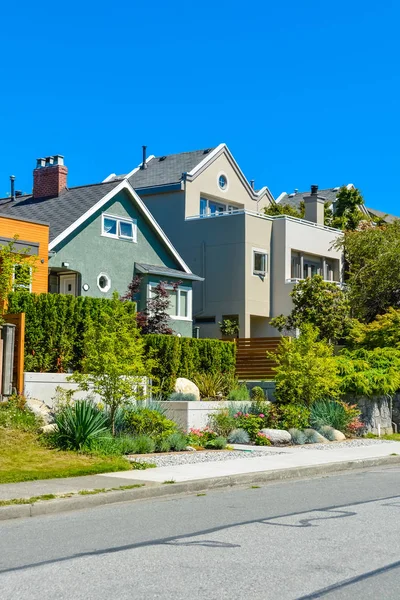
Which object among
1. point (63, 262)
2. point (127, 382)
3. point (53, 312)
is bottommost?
point (127, 382)

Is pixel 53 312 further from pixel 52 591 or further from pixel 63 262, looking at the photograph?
pixel 52 591

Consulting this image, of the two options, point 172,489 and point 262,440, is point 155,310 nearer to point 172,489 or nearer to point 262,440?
point 262,440

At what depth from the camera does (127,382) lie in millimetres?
17172

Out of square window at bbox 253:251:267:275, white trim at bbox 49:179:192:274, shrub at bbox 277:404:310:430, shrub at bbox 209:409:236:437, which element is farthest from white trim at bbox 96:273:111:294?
shrub at bbox 209:409:236:437

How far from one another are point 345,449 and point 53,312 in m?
8.15

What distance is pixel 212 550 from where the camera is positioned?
8086 mm

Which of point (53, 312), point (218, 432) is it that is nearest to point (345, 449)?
point (218, 432)

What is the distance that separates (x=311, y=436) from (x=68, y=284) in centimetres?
1495

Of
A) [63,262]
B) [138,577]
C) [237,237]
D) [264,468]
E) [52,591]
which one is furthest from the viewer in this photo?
[237,237]

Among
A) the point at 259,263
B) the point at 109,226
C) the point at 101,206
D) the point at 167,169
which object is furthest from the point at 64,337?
the point at 167,169

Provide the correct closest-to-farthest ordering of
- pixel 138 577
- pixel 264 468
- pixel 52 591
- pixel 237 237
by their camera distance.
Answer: pixel 52 591
pixel 138 577
pixel 264 468
pixel 237 237

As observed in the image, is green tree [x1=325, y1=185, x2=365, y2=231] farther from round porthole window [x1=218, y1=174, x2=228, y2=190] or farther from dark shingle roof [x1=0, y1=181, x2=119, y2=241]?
dark shingle roof [x1=0, y1=181, x2=119, y2=241]

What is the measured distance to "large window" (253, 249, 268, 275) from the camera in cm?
4022

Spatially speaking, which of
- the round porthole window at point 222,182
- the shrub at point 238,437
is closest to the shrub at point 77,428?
the shrub at point 238,437
